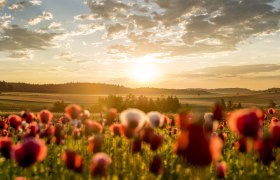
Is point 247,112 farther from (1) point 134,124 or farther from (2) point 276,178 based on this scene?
(2) point 276,178

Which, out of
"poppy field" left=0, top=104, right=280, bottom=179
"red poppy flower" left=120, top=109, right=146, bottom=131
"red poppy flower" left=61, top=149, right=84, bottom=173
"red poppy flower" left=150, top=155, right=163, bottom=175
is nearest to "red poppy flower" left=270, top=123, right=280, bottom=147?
"poppy field" left=0, top=104, right=280, bottom=179

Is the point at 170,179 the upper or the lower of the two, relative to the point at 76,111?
lower

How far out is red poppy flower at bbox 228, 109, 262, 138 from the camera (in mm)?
4070

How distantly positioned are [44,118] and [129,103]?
50742mm

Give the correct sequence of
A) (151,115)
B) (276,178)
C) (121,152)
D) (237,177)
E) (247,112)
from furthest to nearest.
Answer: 1. (121,152)
2. (237,177)
3. (276,178)
4. (151,115)
5. (247,112)

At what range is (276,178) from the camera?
6.70m

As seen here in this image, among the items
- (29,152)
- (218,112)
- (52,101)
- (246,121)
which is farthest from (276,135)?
(52,101)

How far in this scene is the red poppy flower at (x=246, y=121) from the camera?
160 inches

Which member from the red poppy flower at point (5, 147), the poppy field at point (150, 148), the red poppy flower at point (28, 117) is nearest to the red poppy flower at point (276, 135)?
the poppy field at point (150, 148)

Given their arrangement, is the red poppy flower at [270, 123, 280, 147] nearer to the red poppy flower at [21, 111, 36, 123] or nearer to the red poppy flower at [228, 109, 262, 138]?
the red poppy flower at [228, 109, 262, 138]

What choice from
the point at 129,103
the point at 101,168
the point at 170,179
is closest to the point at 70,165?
the point at 101,168

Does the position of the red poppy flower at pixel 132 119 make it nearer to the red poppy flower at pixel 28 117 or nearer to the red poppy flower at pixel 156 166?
the red poppy flower at pixel 156 166

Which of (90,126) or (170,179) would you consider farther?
(170,179)

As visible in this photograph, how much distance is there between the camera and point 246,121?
409 centimetres
